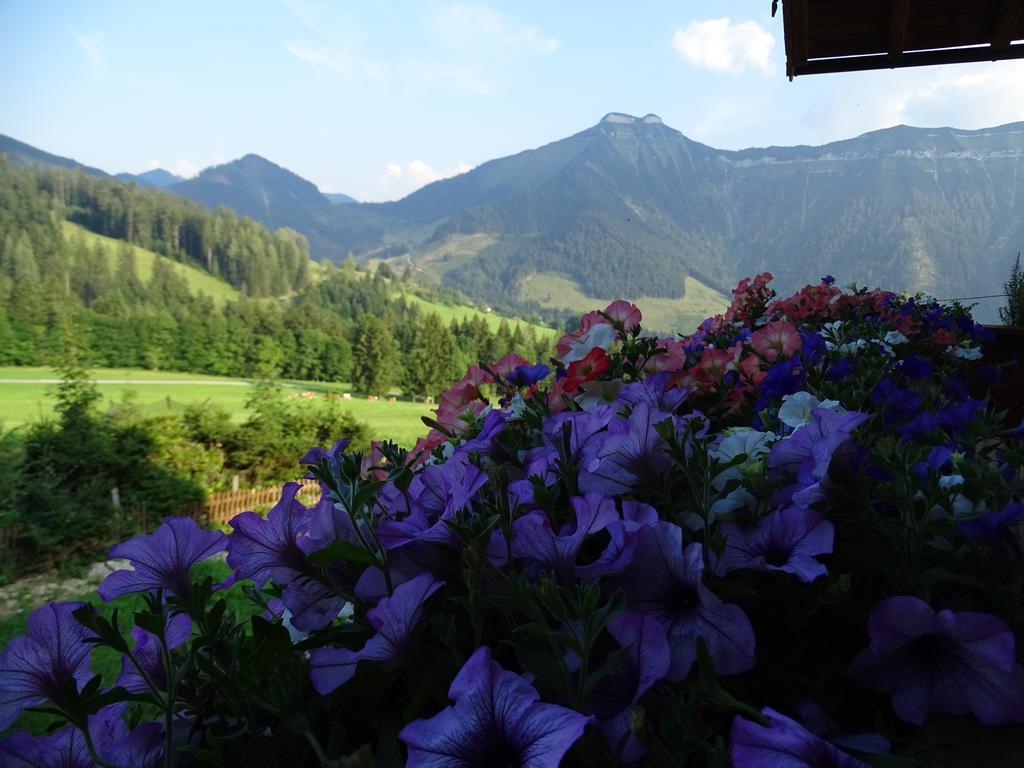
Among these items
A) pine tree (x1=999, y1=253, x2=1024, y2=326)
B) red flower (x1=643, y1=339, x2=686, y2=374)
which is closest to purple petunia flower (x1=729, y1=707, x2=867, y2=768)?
red flower (x1=643, y1=339, x2=686, y2=374)

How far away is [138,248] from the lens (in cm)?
7375

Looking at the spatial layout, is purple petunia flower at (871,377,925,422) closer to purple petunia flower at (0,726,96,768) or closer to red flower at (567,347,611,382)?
red flower at (567,347,611,382)

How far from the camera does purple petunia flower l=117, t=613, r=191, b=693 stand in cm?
45

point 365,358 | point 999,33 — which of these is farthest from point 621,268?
point 999,33

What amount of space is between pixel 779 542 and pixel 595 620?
0.18 m

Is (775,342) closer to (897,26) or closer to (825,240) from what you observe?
(897,26)

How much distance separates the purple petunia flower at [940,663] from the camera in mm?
360

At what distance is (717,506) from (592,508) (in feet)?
0.40

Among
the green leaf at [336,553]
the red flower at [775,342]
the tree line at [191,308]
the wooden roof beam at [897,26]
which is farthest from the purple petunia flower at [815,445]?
the tree line at [191,308]

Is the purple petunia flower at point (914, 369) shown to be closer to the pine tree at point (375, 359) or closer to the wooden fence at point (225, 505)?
the wooden fence at point (225, 505)

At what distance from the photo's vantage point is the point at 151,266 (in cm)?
6888

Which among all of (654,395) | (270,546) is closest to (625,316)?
(654,395)

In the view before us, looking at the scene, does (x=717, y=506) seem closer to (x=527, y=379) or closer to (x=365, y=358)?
(x=527, y=379)

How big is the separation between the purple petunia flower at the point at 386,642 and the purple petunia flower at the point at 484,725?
0.09m
